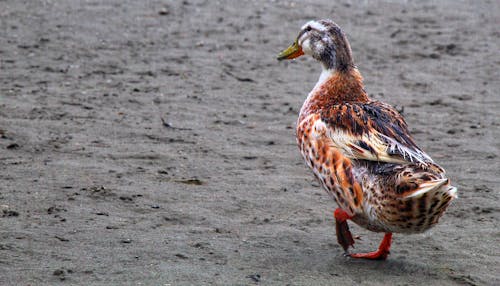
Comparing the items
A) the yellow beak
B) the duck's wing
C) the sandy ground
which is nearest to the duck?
the duck's wing

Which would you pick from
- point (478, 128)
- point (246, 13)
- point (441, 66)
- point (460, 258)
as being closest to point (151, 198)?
point (460, 258)

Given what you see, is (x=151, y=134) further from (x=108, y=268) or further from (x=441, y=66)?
(x=441, y=66)

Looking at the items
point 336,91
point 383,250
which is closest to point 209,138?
point 336,91

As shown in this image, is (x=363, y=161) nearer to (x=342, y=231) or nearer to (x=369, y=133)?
(x=369, y=133)

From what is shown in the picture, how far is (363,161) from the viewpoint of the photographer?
518cm

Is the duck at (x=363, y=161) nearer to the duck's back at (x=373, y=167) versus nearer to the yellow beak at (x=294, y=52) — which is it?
the duck's back at (x=373, y=167)

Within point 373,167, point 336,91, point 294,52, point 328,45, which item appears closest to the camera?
point 373,167

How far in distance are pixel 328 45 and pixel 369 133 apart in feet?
3.51

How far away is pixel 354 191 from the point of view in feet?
17.0

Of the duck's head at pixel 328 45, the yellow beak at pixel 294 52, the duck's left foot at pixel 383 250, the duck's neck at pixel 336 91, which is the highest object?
the duck's head at pixel 328 45

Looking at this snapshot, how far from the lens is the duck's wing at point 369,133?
16.7 ft

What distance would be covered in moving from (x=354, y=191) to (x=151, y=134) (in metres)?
3.14

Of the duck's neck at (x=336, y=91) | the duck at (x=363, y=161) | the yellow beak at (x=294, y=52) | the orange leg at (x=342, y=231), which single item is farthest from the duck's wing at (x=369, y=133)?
the yellow beak at (x=294, y=52)

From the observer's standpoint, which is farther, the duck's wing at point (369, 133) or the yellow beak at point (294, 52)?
the yellow beak at point (294, 52)
